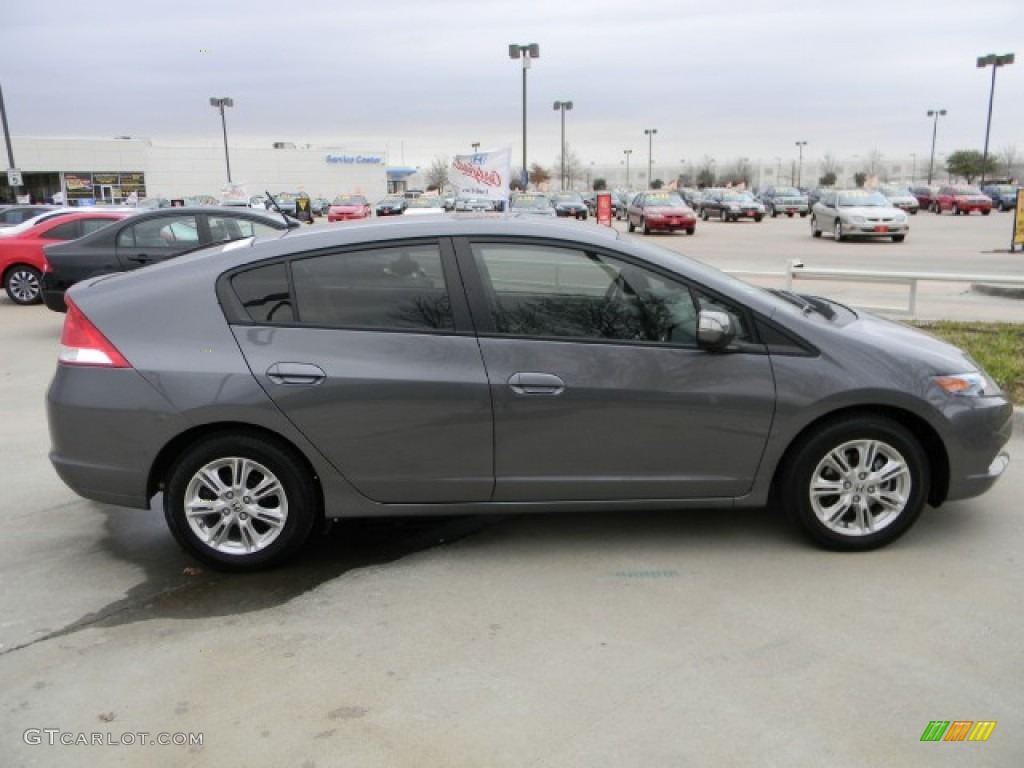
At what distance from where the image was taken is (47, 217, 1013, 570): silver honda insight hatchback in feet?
13.5

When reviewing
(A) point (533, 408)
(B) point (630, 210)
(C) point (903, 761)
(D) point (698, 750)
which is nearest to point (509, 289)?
(A) point (533, 408)

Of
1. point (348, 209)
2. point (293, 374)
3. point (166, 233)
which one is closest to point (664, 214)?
point (348, 209)

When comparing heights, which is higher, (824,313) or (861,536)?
(824,313)

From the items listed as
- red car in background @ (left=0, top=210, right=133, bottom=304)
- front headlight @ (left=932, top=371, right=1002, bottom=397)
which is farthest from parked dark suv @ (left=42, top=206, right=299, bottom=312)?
front headlight @ (left=932, top=371, right=1002, bottom=397)

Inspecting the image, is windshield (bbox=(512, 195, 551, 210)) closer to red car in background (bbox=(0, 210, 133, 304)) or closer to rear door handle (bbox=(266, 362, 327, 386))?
red car in background (bbox=(0, 210, 133, 304))

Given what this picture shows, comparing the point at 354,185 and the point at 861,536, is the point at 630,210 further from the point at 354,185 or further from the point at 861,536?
the point at 354,185

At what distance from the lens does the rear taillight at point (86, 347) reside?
13.6 ft

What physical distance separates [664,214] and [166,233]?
75.3 ft

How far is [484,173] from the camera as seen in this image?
77.5 ft

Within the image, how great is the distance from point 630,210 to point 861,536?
105 ft

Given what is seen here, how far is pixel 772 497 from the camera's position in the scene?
4902 mm

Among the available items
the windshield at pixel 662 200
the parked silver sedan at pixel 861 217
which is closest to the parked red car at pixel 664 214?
the windshield at pixel 662 200

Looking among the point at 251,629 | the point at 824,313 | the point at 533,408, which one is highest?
the point at 824,313

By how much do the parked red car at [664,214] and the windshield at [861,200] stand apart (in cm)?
531
